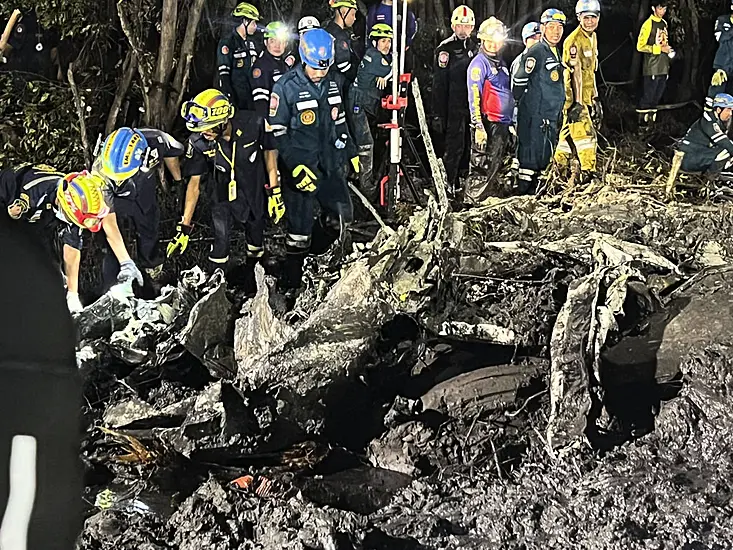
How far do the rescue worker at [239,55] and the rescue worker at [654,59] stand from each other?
128 cm

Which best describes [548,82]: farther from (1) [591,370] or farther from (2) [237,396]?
(2) [237,396]

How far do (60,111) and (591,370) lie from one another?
A: 150 centimetres

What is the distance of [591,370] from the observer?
76.3 inches

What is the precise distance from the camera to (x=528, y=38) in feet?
7.59

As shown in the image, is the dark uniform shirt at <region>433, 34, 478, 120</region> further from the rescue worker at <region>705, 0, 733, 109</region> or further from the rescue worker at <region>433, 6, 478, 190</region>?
the rescue worker at <region>705, 0, 733, 109</region>

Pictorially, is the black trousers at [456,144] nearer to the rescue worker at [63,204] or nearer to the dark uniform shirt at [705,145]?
the dark uniform shirt at [705,145]

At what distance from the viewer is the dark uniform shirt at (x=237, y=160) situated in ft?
6.39

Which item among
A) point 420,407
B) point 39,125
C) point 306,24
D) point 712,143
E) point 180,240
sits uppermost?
point 306,24

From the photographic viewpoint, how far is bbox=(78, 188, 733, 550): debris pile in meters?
1.67

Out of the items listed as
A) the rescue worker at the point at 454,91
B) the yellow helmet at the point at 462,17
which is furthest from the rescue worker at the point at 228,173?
the yellow helmet at the point at 462,17

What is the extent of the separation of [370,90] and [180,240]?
673 mm

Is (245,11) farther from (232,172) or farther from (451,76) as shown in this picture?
(451,76)

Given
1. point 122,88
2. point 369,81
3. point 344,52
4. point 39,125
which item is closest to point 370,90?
point 369,81

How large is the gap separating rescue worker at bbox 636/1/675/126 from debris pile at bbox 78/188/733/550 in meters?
0.57
